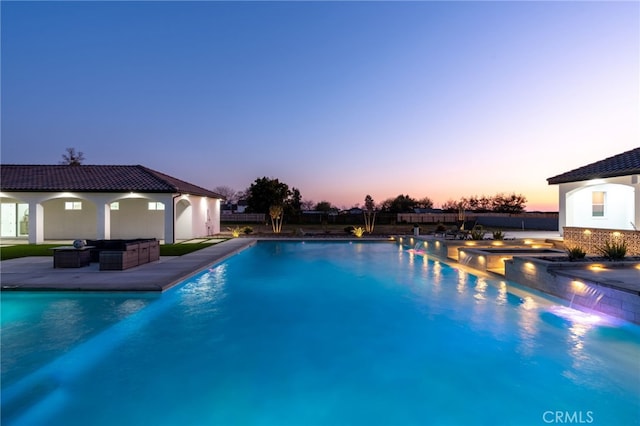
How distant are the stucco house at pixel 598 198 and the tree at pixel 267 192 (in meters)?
27.2

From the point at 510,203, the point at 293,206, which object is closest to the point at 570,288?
the point at 293,206

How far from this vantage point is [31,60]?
19.0m

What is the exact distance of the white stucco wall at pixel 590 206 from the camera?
1287 centimetres

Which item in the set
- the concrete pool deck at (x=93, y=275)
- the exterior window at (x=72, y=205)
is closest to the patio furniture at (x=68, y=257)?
the concrete pool deck at (x=93, y=275)

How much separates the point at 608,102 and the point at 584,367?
62.4 feet

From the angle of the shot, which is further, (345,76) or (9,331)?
(345,76)

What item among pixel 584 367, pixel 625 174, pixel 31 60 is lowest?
pixel 584 367

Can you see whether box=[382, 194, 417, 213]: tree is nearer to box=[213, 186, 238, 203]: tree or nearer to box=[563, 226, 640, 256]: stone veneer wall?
box=[213, 186, 238, 203]: tree

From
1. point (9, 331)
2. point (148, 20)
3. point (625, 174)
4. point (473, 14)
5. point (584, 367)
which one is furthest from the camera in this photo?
Result: point (148, 20)

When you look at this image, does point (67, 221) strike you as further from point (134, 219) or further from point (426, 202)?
point (426, 202)

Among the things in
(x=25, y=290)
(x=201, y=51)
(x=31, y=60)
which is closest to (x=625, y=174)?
(x=25, y=290)

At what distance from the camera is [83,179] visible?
55.9 feet

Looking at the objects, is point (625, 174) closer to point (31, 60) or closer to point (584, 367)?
point (584, 367)

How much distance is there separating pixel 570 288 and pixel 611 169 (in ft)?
22.9
